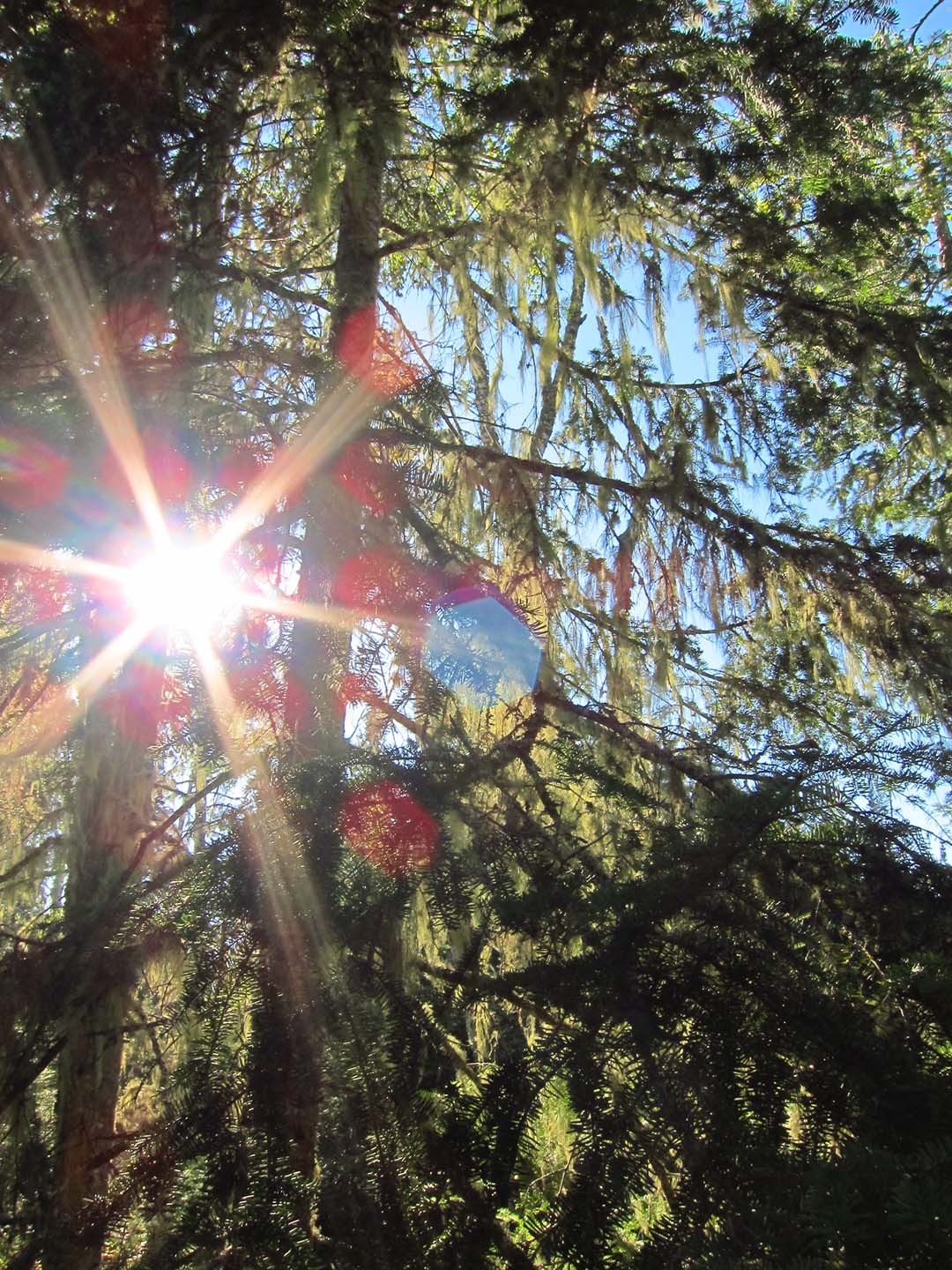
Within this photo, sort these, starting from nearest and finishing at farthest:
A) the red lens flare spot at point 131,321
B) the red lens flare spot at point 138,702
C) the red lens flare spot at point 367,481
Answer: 1. the red lens flare spot at point 367,481
2. the red lens flare spot at point 131,321
3. the red lens flare spot at point 138,702

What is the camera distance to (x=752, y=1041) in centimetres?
142

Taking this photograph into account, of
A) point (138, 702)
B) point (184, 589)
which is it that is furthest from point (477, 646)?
point (138, 702)

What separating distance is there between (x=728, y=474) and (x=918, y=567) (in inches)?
36.8

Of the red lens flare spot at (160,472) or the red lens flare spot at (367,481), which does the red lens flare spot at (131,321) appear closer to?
the red lens flare spot at (160,472)

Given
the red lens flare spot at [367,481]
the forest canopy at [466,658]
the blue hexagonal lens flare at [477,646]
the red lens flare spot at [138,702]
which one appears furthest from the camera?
the red lens flare spot at [138,702]

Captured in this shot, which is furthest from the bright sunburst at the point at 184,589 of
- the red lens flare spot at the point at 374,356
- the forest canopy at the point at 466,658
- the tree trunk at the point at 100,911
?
the red lens flare spot at the point at 374,356

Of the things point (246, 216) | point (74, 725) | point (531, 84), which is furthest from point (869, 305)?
point (74, 725)

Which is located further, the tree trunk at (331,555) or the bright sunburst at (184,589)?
the bright sunburst at (184,589)

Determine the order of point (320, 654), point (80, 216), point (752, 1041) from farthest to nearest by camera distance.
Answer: point (80, 216), point (320, 654), point (752, 1041)

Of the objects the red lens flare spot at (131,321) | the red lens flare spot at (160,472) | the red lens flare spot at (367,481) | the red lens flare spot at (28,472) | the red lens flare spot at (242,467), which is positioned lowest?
the red lens flare spot at (367,481)

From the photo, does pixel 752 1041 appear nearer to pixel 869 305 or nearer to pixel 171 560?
pixel 171 560

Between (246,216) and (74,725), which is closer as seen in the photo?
(246,216)

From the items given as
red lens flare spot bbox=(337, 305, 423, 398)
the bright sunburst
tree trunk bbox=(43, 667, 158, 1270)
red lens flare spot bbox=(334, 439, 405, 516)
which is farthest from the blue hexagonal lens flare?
red lens flare spot bbox=(337, 305, 423, 398)

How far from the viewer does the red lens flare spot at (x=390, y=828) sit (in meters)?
1.68
